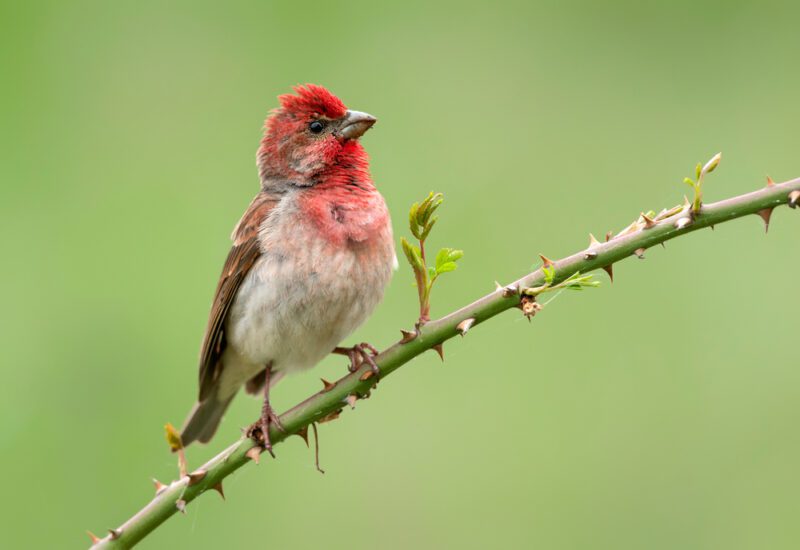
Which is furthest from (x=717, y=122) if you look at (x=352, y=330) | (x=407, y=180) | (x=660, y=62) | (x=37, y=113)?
(x=37, y=113)

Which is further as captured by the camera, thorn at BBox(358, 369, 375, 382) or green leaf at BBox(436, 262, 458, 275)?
thorn at BBox(358, 369, 375, 382)

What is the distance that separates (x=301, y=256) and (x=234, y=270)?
39 cm

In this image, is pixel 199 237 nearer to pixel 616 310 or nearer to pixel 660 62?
pixel 616 310

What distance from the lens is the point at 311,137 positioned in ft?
16.0

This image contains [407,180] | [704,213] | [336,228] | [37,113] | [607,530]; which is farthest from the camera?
[37,113]

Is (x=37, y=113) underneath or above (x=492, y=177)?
above

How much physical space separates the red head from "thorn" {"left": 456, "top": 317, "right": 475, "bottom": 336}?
6.11 feet

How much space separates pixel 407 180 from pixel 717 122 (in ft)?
5.24

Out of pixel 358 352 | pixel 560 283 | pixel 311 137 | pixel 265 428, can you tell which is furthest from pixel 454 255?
pixel 311 137

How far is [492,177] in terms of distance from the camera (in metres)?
6.27

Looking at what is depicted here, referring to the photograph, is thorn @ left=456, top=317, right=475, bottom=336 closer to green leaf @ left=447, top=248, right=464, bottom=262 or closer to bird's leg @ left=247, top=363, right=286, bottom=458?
green leaf @ left=447, top=248, right=464, bottom=262

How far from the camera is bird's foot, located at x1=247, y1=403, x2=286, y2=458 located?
3641 millimetres

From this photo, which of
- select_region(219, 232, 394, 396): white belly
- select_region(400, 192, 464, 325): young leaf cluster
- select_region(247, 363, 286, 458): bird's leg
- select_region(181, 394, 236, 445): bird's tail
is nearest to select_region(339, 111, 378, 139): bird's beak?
select_region(219, 232, 394, 396): white belly

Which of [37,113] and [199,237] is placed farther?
[37,113]
